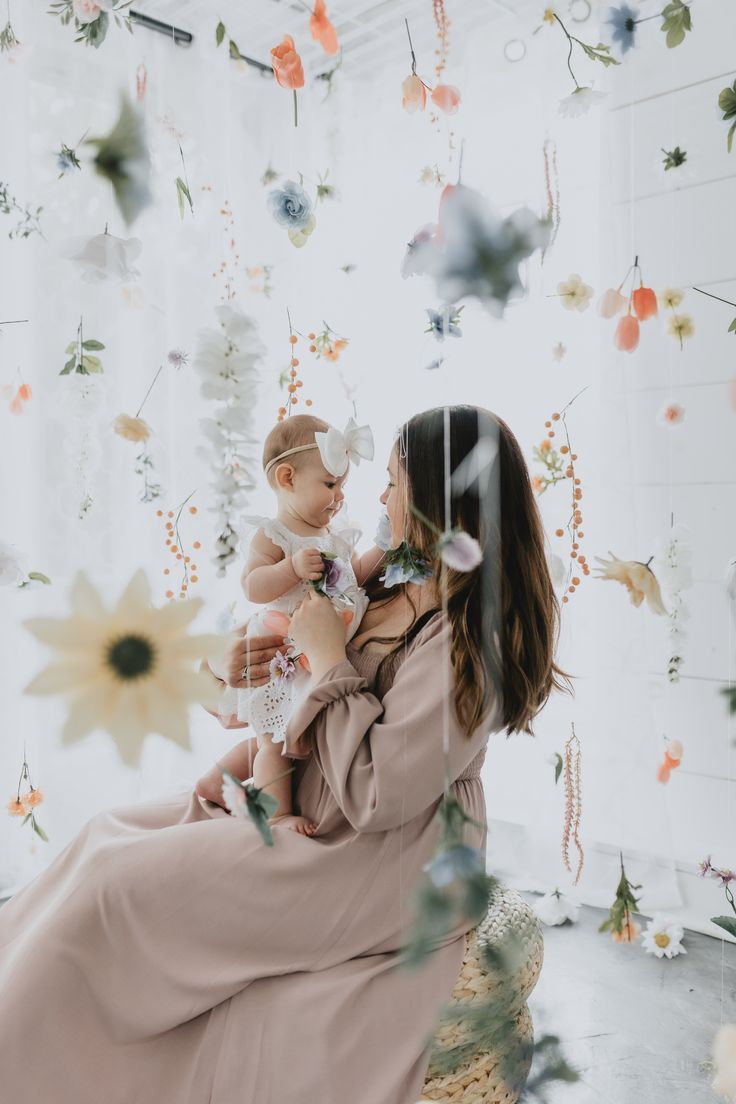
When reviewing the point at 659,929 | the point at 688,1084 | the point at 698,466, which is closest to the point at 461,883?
the point at 688,1084

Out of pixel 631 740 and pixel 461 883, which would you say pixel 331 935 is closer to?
pixel 461 883

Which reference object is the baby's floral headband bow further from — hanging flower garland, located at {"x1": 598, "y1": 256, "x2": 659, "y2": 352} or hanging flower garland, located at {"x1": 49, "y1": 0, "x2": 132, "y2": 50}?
hanging flower garland, located at {"x1": 49, "y1": 0, "x2": 132, "y2": 50}

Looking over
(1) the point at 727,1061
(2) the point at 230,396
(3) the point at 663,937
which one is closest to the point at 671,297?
(2) the point at 230,396

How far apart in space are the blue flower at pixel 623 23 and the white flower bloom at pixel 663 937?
1501mm

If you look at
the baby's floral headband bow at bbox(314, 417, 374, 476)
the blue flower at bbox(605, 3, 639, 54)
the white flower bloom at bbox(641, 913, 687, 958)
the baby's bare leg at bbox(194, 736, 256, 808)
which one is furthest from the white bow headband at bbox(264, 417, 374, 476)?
the white flower bloom at bbox(641, 913, 687, 958)

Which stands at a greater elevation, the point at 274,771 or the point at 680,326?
the point at 680,326

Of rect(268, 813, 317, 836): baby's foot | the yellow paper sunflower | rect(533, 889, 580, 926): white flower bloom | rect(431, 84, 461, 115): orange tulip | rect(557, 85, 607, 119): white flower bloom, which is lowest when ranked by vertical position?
rect(533, 889, 580, 926): white flower bloom

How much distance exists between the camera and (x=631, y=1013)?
1.59 m

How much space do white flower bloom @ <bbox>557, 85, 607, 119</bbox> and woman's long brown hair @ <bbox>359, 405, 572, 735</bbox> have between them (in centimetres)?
34

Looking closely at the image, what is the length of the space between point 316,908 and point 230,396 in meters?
0.70

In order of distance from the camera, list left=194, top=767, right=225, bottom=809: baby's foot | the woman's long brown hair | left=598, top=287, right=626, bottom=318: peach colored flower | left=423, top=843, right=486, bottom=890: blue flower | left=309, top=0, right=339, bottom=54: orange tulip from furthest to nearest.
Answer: left=194, top=767, right=225, bottom=809: baby's foot → the woman's long brown hair → left=598, top=287, right=626, bottom=318: peach colored flower → left=309, top=0, right=339, bottom=54: orange tulip → left=423, top=843, right=486, bottom=890: blue flower

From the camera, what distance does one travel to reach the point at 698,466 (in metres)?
1.77

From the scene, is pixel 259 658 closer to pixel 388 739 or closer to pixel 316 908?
pixel 388 739

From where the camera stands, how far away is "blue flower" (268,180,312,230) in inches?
34.5
